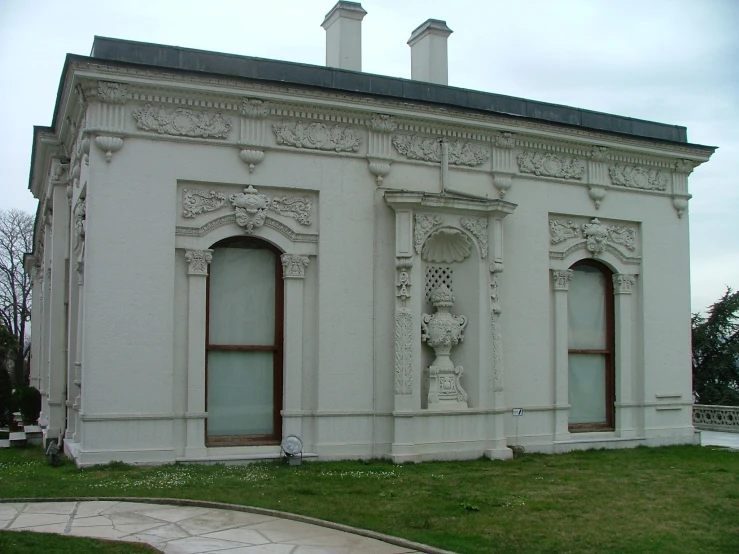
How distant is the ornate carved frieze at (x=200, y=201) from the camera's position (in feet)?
45.8

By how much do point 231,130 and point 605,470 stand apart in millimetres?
8514

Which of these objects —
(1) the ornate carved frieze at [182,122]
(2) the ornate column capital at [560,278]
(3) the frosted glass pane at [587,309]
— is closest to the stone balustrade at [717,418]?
(3) the frosted glass pane at [587,309]

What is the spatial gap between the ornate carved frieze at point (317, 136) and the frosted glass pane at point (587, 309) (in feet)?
18.5

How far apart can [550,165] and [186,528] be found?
427 inches

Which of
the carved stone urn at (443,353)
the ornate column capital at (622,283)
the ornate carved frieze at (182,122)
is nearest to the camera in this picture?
the ornate carved frieze at (182,122)

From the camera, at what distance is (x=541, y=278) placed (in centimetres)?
1661

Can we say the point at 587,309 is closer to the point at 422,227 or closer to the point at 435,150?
the point at 422,227

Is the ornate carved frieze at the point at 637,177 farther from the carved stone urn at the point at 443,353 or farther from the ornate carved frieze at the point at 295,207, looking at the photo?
the ornate carved frieze at the point at 295,207

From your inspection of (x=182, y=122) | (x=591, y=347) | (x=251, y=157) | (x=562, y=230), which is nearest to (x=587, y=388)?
(x=591, y=347)

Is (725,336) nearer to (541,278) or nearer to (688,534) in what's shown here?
(541,278)

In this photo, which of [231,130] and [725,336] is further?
[725,336]

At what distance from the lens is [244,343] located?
1456 cm

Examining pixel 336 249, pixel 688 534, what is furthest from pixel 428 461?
pixel 688 534

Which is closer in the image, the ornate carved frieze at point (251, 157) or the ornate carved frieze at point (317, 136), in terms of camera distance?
the ornate carved frieze at point (251, 157)
